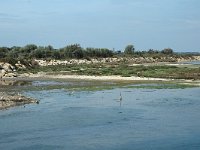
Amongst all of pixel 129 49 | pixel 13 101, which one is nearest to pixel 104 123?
pixel 13 101

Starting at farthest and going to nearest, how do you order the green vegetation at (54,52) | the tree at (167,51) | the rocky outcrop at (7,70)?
1. the tree at (167,51)
2. the green vegetation at (54,52)
3. the rocky outcrop at (7,70)

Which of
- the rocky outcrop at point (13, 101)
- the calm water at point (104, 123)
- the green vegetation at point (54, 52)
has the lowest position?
the calm water at point (104, 123)

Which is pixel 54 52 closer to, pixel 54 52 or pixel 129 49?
pixel 54 52

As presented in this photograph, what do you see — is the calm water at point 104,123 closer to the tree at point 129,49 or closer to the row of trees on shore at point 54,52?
the row of trees on shore at point 54,52

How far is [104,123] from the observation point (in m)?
27.3

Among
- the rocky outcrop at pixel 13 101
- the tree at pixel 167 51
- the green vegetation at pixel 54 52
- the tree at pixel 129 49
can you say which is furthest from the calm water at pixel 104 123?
the tree at pixel 167 51

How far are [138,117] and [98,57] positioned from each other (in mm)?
90294

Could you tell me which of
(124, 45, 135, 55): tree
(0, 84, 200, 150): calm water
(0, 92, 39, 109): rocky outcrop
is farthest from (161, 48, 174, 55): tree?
(0, 92, 39, 109): rocky outcrop

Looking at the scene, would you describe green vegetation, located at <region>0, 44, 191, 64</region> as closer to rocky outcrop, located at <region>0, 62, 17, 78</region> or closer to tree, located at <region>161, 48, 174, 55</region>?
rocky outcrop, located at <region>0, 62, 17, 78</region>

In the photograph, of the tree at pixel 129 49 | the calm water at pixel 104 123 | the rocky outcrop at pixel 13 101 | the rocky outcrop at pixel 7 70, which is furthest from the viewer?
the tree at pixel 129 49

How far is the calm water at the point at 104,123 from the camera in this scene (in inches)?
864

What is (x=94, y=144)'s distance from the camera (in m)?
21.8

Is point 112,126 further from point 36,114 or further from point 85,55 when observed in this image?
point 85,55

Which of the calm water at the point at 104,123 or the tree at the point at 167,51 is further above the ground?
the tree at the point at 167,51
